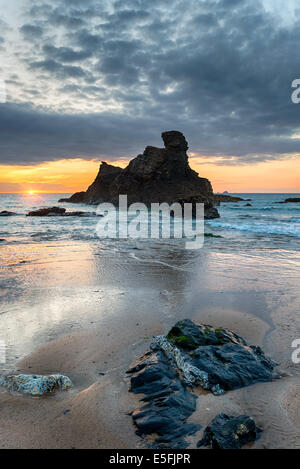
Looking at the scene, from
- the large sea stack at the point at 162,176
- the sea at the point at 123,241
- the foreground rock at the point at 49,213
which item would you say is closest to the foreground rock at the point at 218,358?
the sea at the point at 123,241

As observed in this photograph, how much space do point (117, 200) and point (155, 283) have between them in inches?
2470

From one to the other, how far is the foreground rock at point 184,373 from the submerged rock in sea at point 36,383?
0.67 meters

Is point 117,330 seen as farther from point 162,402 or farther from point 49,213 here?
point 49,213

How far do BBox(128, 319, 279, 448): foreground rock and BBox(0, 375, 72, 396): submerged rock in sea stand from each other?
669 millimetres

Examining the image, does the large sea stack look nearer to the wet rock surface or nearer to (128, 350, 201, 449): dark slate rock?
the wet rock surface

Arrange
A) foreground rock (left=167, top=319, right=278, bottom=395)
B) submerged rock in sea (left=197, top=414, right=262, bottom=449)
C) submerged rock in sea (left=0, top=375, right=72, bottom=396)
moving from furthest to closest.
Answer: foreground rock (left=167, top=319, right=278, bottom=395)
submerged rock in sea (left=0, top=375, right=72, bottom=396)
submerged rock in sea (left=197, top=414, right=262, bottom=449)

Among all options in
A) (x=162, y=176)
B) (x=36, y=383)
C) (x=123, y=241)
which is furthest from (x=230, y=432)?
(x=162, y=176)

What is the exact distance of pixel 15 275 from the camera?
673cm

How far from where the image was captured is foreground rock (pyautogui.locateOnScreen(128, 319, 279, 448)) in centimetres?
212

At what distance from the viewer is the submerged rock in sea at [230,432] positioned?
1.92 meters

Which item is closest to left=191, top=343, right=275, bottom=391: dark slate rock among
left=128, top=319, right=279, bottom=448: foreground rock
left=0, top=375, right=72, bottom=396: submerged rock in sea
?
left=128, top=319, right=279, bottom=448: foreground rock

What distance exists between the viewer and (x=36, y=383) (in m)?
2.54

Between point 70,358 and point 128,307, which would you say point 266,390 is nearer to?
point 70,358

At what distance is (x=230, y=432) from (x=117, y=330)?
2.10 metres
